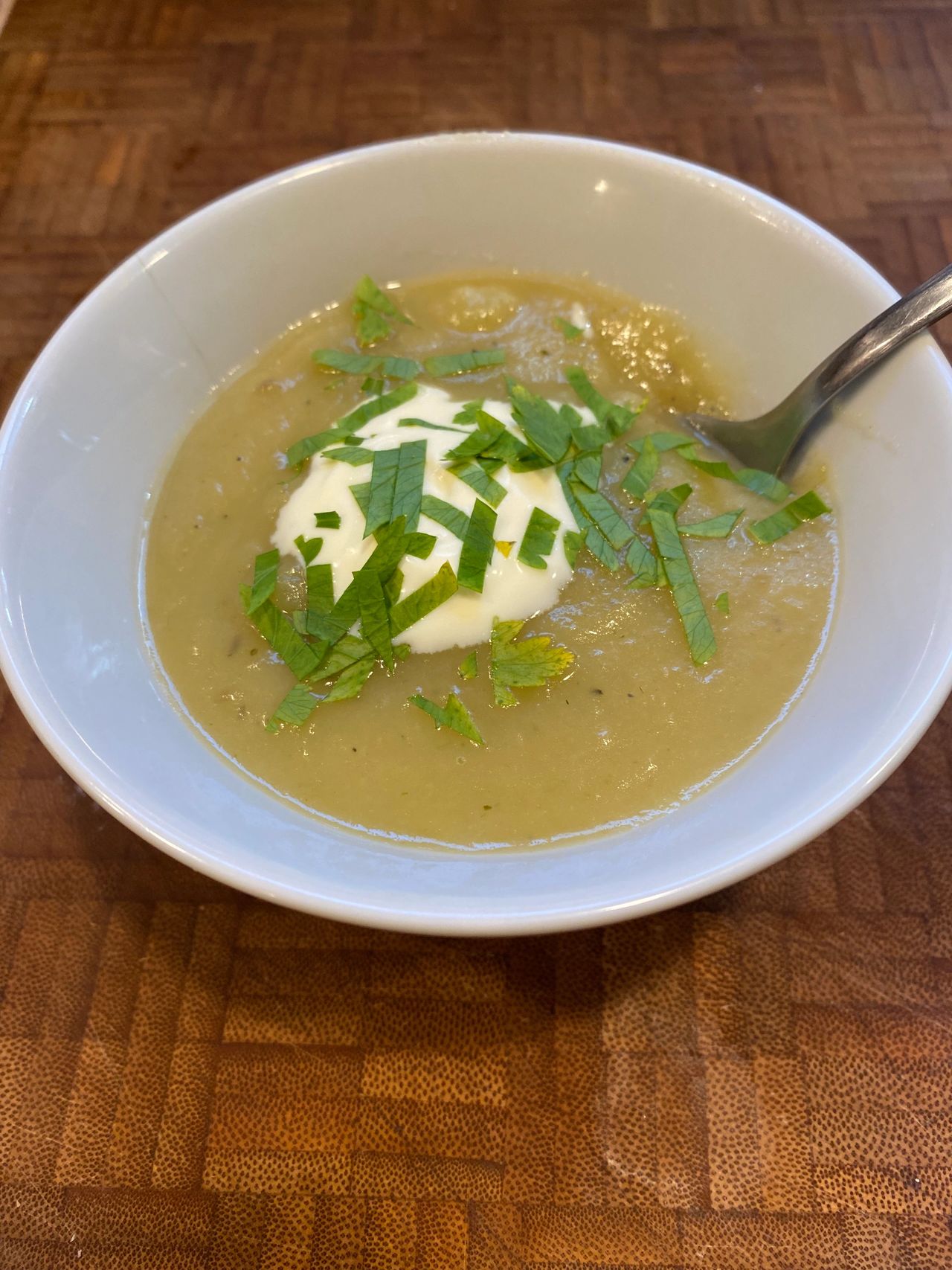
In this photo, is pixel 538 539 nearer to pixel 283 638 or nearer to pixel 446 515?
pixel 446 515

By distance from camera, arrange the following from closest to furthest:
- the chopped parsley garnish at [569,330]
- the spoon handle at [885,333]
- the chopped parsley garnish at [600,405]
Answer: the spoon handle at [885,333] → the chopped parsley garnish at [600,405] → the chopped parsley garnish at [569,330]

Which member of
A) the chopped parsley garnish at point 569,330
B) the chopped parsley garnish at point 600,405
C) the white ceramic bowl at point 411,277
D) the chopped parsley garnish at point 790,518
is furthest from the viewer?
the chopped parsley garnish at point 569,330

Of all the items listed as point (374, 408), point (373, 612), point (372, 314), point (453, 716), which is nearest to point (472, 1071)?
point (453, 716)

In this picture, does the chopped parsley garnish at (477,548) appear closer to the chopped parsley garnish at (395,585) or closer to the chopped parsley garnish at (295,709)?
the chopped parsley garnish at (395,585)

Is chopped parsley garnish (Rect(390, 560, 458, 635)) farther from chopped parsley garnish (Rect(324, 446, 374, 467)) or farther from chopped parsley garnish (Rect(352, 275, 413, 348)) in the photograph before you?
chopped parsley garnish (Rect(352, 275, 413, 348))

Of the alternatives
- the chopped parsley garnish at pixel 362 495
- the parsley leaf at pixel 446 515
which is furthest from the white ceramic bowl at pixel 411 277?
the parsley leaf at pixel 446 515

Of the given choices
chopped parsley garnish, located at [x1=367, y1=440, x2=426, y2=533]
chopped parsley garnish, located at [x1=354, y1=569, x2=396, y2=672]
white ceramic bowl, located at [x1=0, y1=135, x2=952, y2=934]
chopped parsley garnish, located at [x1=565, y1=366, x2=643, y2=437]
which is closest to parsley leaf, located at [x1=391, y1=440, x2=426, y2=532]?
chopped parsley garnish, located at [x1=367, y1=440, x2=426, y2=533]

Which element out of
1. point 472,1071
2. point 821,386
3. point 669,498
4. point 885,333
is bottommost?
point 472,1071
